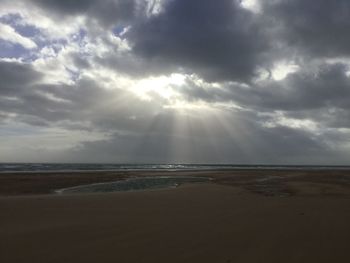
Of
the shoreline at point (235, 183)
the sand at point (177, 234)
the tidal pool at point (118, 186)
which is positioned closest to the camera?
the sand at point (177, 234)

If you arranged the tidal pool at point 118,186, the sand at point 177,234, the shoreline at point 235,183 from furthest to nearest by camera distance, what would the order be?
the tidal pool at point 118,186
the shoreline at point 235,183
the sand at point 177,234

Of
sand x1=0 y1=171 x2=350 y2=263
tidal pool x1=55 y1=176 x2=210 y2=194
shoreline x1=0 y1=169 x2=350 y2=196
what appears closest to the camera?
sand x1=0 y1=171 x2=350 y2=263

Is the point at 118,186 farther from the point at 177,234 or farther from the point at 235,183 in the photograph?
the point at 177,234

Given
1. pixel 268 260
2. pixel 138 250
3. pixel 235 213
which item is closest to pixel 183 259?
pixel 138 250

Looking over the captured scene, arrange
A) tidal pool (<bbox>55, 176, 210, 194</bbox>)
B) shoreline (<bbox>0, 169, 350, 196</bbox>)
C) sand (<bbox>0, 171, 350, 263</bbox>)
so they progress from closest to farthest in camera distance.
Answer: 1. sand (<bbox>0, 171, 350, 263</bbox>)
2. shoreline (<bbox>0, 169, 350, 196</bbox>)
3. tidal pool (<bbox>55, 176, 210, 194</bbox>)

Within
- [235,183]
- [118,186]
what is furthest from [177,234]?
[235,183]

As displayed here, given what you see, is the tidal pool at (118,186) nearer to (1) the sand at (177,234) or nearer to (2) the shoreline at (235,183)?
(2) the shoreline at (235,183)

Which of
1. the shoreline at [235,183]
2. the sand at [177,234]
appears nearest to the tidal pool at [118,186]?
the shoreline at [235,183]

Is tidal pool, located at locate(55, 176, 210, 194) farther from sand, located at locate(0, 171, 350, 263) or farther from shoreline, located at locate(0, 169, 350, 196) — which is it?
sand, located at locate(0, 171, 350, 263)

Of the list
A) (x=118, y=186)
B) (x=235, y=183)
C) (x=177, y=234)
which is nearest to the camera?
(x=177, y=234)

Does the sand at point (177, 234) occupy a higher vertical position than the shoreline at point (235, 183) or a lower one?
lower

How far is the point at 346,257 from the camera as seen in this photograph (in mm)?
7945


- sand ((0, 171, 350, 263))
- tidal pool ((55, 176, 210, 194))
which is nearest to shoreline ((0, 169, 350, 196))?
tidal pool ((55, 176, 210, 194))

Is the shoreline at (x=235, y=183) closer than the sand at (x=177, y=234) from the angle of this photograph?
No
